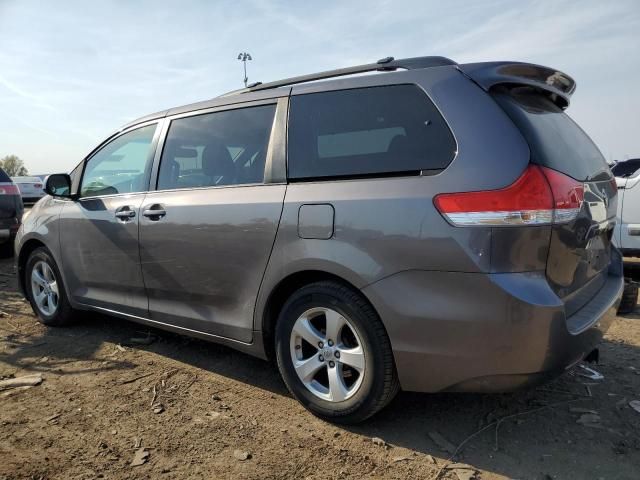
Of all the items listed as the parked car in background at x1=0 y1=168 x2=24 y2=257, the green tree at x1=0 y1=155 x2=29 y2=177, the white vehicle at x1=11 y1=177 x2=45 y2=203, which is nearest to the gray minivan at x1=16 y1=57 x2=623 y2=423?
the parked car in background at x1=0 y1=168 x2=24 y2=257

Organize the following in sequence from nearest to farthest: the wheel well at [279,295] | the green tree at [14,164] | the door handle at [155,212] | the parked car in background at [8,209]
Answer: the wheel well at [279,295] < the door handle at [155,212] < the parked car in background at [8,209] < the green tree at [14,164]

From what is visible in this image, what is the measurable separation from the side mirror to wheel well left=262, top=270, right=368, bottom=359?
7.80ft

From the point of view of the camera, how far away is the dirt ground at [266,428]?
93.7 inches

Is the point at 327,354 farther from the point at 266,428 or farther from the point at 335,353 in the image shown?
the point at 266,428

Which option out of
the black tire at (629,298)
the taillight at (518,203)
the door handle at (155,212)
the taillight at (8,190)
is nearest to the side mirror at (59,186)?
the door handle at (155,212)

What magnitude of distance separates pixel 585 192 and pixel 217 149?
2.18 metres

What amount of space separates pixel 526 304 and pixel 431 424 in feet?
3.35

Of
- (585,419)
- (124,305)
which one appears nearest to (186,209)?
(124,305)

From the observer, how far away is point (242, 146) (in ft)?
10.4

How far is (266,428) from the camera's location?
2750mm

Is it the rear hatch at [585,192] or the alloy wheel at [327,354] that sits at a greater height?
the rear hatch at [585,192]

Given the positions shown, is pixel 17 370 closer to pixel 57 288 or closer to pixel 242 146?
pixel 57 288

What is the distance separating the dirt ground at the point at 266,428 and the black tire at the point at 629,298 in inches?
43.7

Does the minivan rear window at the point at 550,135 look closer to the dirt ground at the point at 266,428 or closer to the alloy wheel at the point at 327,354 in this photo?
the alloy wheel at the point at 327,354
